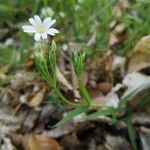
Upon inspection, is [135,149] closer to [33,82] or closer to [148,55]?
[148,55]

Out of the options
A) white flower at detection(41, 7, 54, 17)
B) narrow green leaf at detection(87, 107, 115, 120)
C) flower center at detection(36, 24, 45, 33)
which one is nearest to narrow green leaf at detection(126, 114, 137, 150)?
Result: narrow green leaf at detection(87, 107, 115, 120)

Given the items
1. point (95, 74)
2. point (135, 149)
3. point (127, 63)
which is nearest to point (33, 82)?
point (95, 74)

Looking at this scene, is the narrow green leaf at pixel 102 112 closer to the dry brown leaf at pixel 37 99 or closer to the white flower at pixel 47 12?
the dry brown leaf at pixel 37 99

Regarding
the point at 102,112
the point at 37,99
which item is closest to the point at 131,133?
the point at 102,112

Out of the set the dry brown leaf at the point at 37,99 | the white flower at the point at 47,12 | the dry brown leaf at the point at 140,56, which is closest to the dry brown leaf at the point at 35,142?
the dry brown leaf at the point at 37,99

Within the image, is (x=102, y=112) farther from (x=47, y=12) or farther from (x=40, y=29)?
(x=47, y=12)
